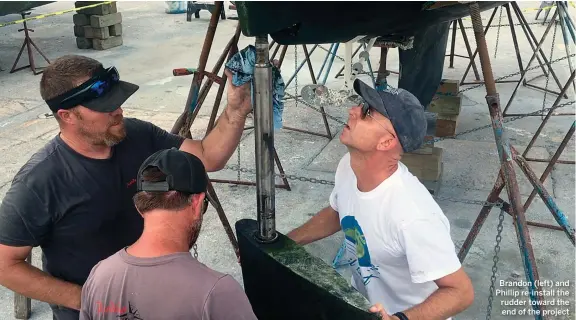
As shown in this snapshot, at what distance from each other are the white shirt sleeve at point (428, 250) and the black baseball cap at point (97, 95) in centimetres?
129

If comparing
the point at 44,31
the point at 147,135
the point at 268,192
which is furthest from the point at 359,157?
the point at 44,31

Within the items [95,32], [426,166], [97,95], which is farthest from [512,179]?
[95,32]

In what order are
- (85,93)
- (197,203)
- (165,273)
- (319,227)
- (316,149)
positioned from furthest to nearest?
1. (316,149)
2. (319,227)
3. (85,93)
4. (197,203)
5. (165,273)

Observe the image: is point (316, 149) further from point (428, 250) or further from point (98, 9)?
point (98, 9)

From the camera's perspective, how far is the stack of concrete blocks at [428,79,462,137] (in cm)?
631

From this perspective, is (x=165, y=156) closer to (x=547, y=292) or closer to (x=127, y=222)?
(x=127, y=222)

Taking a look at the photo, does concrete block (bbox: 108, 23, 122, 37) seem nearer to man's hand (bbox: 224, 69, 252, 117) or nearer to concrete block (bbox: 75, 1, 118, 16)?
concrete block (bbox: 75, 1, 118, 16)

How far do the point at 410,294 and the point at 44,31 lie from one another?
45.0 feet

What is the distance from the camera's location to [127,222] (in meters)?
2.42

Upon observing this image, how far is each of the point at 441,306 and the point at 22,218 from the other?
160 centimetres

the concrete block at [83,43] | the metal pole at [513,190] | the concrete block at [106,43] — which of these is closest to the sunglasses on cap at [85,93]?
the metal pole at [513,190]

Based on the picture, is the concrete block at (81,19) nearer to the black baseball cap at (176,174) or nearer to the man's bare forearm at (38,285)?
the man's bare forearm at (38,285)

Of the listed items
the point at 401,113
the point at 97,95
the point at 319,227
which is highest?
the point at 97,95

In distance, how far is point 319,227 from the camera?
8.38ft
